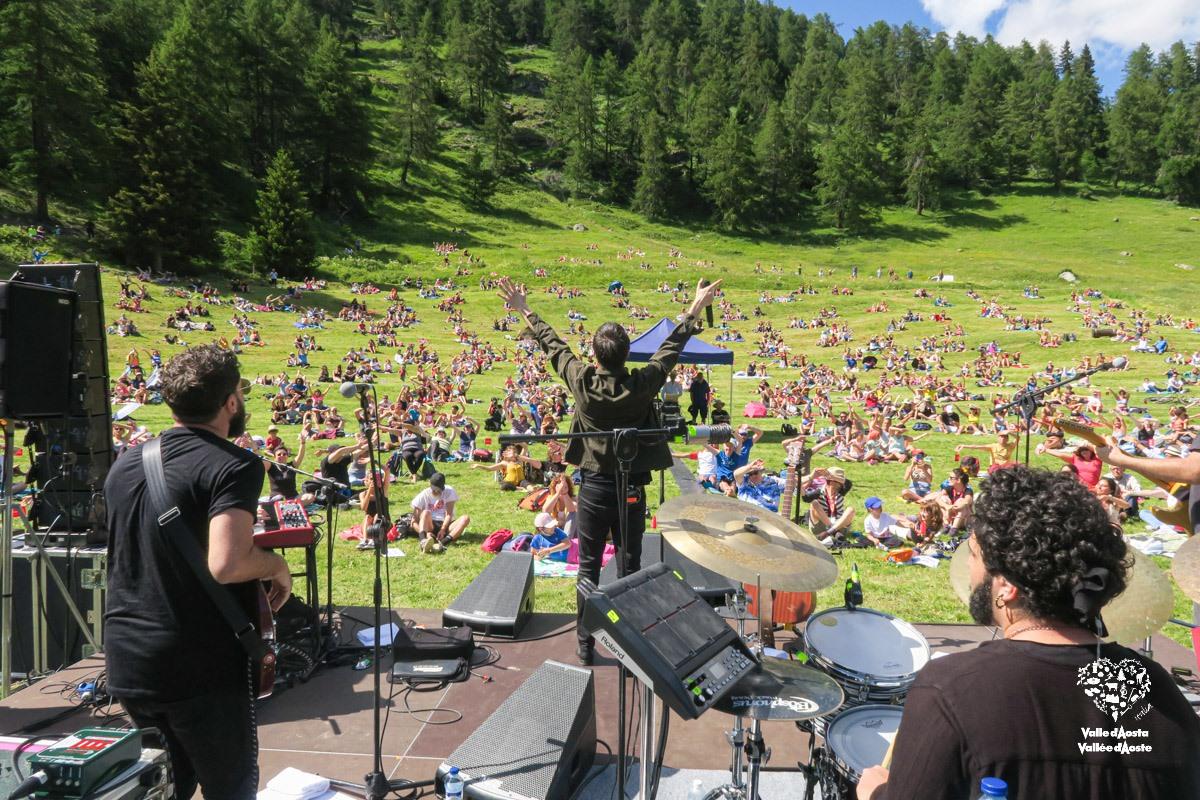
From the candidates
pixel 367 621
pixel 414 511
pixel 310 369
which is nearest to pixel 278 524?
pixel 367 621

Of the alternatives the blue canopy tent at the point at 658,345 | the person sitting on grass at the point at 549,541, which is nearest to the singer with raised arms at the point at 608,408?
the person sitting on grass at the point at 549,541

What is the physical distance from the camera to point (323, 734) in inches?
166

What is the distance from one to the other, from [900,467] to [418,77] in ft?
233

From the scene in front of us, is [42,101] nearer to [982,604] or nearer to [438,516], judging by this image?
[438,516]

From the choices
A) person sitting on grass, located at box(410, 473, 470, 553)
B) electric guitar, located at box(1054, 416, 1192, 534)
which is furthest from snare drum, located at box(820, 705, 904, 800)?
person sitting on grass, located at box(410, 473, 470, 553)

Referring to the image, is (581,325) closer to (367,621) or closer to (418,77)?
(367,621)

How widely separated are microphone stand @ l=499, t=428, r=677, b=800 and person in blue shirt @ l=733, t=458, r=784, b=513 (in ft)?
24.1

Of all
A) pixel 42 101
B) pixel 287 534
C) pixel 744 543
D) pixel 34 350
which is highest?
pixel 42 101

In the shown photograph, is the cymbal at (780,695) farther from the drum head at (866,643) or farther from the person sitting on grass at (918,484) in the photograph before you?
the person sitting on grass at (918,484)

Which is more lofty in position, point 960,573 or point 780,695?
point 960,573

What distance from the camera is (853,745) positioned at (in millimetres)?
2797

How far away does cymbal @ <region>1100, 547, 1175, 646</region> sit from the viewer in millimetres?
2873

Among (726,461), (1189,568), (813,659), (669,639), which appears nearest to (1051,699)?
(669,639)

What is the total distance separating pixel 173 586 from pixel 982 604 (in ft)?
8.04
